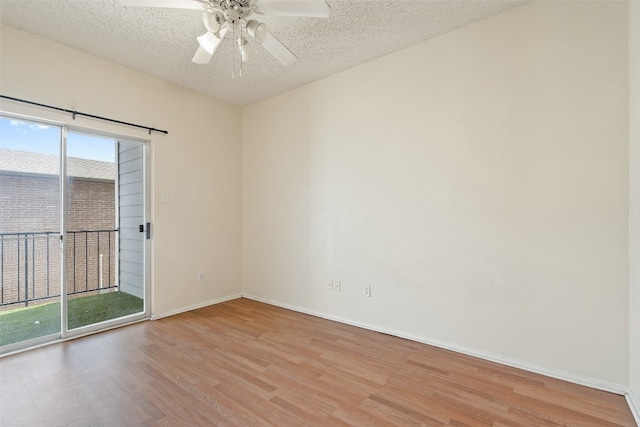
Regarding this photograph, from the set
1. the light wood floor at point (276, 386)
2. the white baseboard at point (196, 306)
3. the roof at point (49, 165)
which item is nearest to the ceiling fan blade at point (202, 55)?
the roof at point (49, 165)

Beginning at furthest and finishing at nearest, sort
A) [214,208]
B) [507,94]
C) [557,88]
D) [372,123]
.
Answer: [214,208] < [372,123] < [507,94] < [557,88]

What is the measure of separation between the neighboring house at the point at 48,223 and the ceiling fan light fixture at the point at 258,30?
7.70ft

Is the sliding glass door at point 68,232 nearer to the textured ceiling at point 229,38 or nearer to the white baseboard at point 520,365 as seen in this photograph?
the textured ceiling at point 229,38

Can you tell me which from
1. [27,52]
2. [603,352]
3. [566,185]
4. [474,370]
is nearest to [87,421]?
[474,370]

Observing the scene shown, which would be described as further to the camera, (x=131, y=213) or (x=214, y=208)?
(x=214, y=208)

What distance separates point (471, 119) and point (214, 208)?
3.28m

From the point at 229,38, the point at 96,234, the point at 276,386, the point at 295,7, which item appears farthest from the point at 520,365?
the point at 96,234

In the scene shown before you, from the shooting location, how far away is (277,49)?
6.97ft

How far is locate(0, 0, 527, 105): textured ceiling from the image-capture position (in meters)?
2.24

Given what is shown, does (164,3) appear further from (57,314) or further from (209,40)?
(57,314)

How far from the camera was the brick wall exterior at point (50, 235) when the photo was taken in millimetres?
2539

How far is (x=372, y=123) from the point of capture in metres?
3.03

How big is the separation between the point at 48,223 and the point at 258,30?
272cm

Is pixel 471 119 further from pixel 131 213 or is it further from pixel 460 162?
pixel 131 213
